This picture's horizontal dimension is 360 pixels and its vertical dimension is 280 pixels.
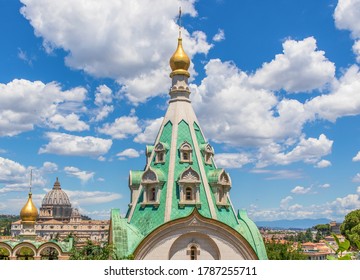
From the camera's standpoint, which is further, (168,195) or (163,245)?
(168,195)

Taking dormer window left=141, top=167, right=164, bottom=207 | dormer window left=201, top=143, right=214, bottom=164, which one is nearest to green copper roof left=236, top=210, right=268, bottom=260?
dormer window left=201, top=143, right=214, bottom=164

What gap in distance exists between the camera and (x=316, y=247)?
91.2 metres

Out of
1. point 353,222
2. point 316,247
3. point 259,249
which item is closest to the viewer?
point 259,249

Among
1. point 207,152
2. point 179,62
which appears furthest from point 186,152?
point 179,62

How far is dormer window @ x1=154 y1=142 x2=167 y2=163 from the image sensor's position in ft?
81.4

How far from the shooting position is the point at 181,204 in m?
23.0

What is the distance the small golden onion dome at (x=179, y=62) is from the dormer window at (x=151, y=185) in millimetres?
6827

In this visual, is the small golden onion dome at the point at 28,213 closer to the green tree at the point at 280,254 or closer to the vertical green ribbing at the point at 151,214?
the vertical green ribbing at the point at 151,214

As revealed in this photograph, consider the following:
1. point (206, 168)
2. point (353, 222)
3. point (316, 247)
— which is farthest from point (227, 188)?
point (316, 247)

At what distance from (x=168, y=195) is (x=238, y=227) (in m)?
4.36

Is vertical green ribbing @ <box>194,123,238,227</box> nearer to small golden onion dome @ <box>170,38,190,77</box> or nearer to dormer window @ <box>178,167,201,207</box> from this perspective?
dormer window @ <box>178,167,201,207</box>

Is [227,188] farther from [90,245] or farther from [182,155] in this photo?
[90,245]

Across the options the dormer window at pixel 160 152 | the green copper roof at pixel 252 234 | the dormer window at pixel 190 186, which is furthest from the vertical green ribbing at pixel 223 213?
the dormer window at pixel 160 152

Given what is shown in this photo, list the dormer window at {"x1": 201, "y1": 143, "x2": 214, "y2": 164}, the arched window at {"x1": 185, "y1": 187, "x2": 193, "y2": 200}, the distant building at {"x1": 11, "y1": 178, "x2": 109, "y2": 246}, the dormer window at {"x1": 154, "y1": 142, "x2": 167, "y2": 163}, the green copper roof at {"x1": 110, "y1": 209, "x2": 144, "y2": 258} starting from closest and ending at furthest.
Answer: the green copper roof at {"x1": 110, "y1": 209, "x2": 144, "y2": 258}, the arched window at {"x1": 185, "y1": 187, "x2": 193, "y2": 200}, the dormer window at {"x1": 154, "y1": 142, "x2": 167, "y2": 163}, the dormer window at {"x1": 201, "y1": 143, "x2": 214, "y2": 164}, the distant building at {"x1": 11, "y1": 178, "x2": 109, "y2": 246}
